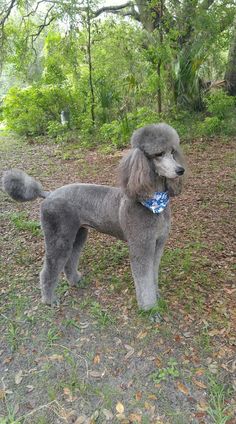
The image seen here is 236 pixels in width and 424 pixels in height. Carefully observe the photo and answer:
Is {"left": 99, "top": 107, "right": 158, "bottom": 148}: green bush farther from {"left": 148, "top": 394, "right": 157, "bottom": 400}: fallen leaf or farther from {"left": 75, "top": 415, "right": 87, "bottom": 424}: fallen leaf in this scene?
{"left": 75, "top": 415, "right": 87, "bottom": 424}: fallen leaf

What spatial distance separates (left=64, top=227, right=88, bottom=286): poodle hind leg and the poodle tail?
21.6 inches

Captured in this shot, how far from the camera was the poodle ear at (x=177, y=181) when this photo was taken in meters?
2.34

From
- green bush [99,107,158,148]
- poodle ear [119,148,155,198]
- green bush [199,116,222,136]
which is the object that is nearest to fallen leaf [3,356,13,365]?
poodle ear [119,148,155,198]

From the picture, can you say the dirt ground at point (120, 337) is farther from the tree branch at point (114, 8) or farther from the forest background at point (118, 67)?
the tree branch at point (114, 8)

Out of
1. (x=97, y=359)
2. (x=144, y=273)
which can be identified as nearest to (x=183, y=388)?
(x=97, y=359)

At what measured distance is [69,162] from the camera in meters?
6.74

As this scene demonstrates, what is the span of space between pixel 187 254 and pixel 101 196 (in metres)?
1.29

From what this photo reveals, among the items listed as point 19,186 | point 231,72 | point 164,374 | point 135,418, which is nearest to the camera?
point 135,418

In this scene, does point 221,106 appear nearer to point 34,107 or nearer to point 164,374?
point 34,107

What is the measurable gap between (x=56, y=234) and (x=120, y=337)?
34.4 inches

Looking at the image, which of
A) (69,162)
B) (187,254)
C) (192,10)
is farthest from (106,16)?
(187,254)

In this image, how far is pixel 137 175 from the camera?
223 centimetres

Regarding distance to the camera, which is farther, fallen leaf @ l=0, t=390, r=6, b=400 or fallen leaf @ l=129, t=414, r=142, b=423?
fallen leaf @ l=0, t=390, r=6, b=400

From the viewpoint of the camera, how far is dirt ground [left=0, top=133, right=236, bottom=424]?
214 cm
